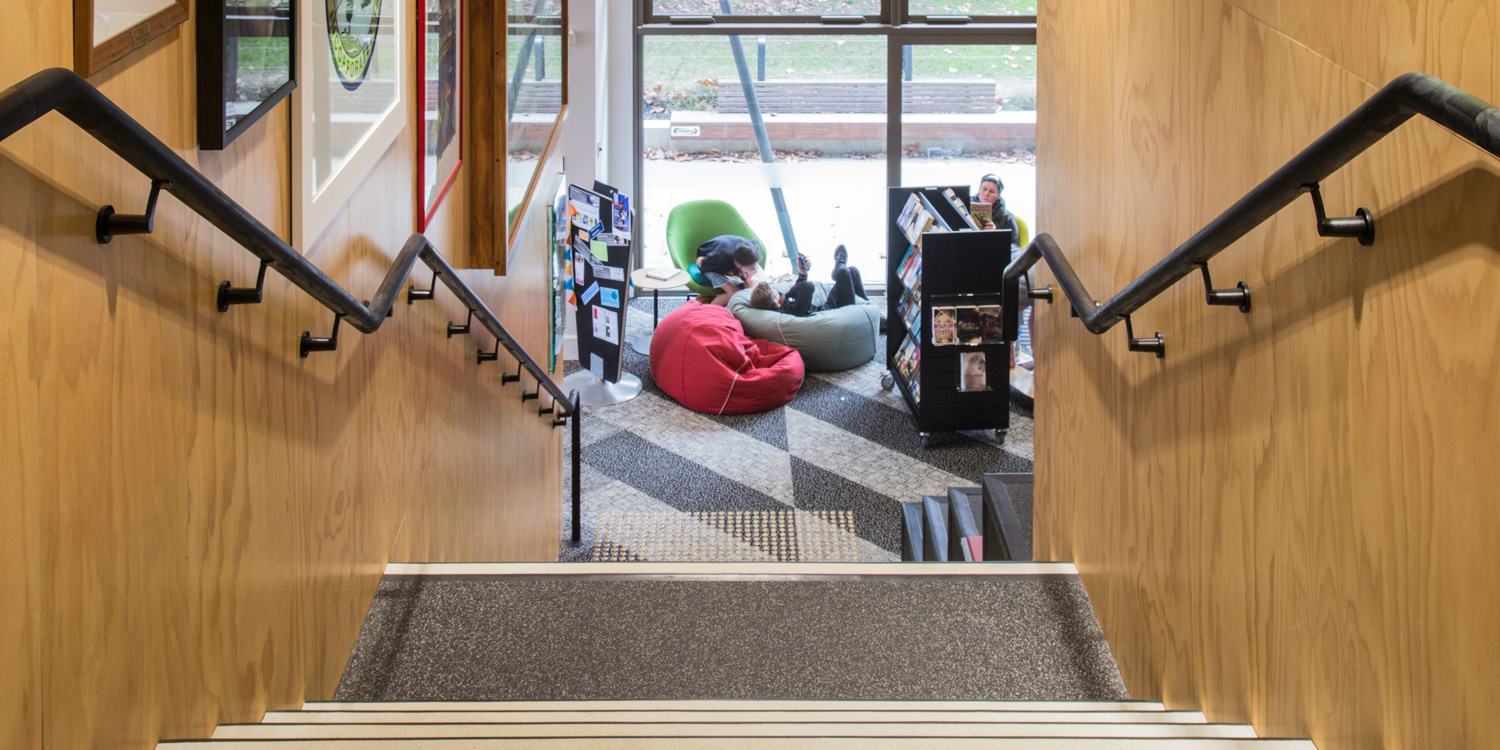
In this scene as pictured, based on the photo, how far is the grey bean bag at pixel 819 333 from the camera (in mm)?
8188

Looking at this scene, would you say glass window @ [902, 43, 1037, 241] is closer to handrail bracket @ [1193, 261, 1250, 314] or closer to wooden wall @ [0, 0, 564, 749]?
wooden wall @ [0, 0, 564, 749]

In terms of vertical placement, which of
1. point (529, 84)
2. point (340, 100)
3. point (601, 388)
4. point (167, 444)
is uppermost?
point (529, 84)

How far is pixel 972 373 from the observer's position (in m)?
6.86

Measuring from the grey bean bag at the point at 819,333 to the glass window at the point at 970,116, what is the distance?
7.46 ft

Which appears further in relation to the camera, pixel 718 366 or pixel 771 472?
pixel 718 366

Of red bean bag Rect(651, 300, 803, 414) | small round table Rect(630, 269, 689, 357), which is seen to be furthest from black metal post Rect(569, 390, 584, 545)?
small round table Rect(630, 269, 689, 357)

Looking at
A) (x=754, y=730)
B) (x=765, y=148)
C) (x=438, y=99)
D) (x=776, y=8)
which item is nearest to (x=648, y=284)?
(x=765, y=148)

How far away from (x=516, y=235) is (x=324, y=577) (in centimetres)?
235

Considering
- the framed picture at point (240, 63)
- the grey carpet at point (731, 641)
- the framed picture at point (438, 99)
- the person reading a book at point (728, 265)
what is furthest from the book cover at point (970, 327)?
the framed picture at point (240, 63)

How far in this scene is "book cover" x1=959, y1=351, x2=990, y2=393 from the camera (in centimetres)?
682

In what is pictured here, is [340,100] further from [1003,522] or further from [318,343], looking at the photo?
[1003,522]

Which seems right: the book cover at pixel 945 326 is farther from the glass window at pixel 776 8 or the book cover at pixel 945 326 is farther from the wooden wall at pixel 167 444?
the wooden wall at pixel 167 444

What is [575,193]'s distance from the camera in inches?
281

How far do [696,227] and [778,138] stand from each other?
122cm
